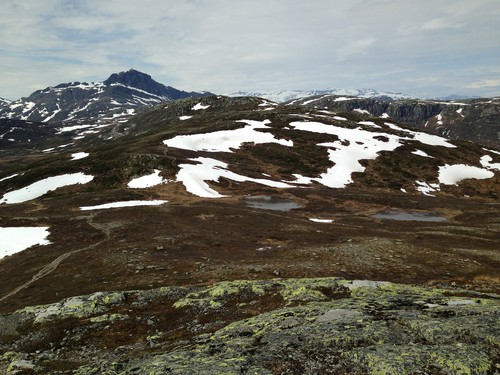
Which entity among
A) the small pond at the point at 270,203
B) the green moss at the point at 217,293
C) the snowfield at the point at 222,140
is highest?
the snowfield at the point at 222,140

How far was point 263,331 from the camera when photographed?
16328mm

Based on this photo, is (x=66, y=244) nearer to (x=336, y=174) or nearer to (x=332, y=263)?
(x=332, y=263)

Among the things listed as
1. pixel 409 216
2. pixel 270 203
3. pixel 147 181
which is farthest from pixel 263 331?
pixel 147 181

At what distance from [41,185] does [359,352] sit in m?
90.6

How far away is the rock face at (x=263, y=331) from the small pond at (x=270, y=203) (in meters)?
39.8

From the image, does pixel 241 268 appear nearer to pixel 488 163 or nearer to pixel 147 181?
pixel 147 181

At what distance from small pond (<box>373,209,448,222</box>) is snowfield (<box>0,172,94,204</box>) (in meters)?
67.9

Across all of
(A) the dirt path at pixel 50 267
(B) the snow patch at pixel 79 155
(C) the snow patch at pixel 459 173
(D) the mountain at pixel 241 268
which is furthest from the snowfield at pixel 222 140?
(A) the dirt path at pixel 50 267

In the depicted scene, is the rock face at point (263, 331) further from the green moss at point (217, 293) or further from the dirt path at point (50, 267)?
the dirt path at point (50, 267)

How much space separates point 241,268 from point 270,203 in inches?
1426

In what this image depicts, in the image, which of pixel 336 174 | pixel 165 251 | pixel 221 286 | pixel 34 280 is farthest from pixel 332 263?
pixel 336 174

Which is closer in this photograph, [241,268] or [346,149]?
[241,268]

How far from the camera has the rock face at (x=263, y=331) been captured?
13070mm

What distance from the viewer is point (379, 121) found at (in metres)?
158
